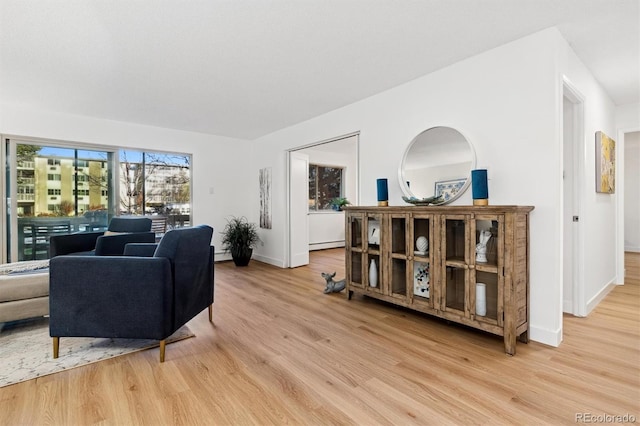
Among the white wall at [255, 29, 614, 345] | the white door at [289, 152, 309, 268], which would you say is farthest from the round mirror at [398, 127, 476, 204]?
the white door at [289, 152, 309, 268]

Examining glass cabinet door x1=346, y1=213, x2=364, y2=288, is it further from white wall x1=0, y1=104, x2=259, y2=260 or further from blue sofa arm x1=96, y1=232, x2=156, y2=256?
white wall x1=0, y1=104, x2=259, y2=260

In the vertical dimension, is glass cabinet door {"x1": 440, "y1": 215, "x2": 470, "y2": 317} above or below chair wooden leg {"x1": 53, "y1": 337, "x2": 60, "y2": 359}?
above

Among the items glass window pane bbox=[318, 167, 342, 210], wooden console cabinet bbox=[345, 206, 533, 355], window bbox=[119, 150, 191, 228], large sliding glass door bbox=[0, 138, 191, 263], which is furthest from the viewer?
glass window pane bbox=[318, 167, 342, 210]

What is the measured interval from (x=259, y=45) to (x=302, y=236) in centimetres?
349

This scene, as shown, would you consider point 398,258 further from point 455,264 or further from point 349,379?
point 349,379

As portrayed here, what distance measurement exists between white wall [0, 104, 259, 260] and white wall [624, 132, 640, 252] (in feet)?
26.1

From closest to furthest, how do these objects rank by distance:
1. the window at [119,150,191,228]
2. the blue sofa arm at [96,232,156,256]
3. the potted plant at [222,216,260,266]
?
the blue sofa arm at [96,232,156,256]
the window at [119,150,191,228]
the potted plant at [222,216,260,266]

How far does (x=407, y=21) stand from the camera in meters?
2.22

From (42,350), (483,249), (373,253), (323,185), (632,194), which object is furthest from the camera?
(323,185)

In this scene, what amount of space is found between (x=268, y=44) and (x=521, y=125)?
2163 millimetres

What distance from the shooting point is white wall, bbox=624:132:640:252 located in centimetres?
640

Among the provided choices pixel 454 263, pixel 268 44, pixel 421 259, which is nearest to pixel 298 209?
pixel 421 259

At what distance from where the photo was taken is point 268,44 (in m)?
2.52

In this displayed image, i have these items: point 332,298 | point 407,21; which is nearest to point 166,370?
point 332,298
